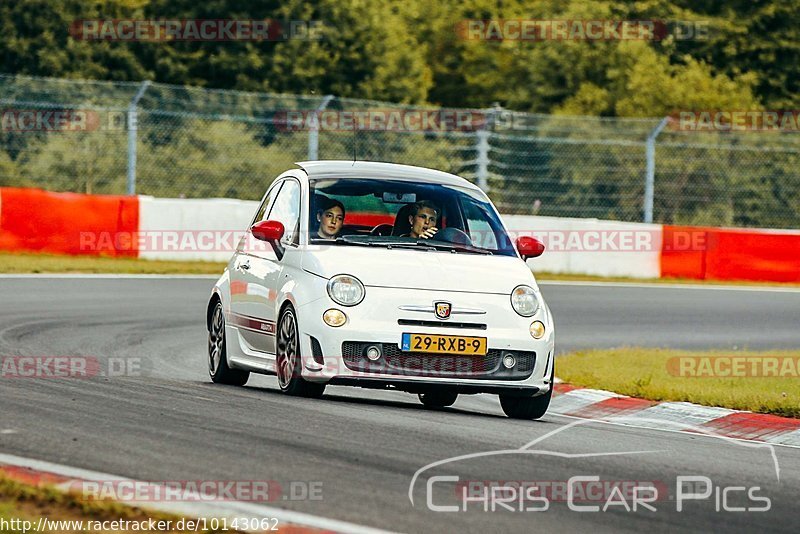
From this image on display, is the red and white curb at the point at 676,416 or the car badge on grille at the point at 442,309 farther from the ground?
the car badge on grille at the point at 442,309

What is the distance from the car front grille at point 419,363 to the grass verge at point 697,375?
2329mm

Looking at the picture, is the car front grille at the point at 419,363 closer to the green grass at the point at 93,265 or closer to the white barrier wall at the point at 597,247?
the green grass at the point at 93,265

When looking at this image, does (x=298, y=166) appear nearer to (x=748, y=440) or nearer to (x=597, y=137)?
(x=748, y=440)

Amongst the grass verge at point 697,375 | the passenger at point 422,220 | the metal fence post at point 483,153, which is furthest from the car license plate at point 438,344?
the metal fence post at point 483,153

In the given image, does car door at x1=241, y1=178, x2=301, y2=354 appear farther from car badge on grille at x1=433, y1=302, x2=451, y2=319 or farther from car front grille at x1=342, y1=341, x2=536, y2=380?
car badge on grille at x1=433, y1=302, x2=451, y2=319

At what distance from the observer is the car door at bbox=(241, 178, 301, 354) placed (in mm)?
10078

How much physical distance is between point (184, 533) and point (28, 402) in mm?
3476

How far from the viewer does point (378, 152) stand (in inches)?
1078

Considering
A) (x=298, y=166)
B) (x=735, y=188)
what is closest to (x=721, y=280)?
(x=735, y=188)

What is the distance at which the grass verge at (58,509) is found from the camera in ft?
18.2

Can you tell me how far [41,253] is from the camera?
22.5 metres

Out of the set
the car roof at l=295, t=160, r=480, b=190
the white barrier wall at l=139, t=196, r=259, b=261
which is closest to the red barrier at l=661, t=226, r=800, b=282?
the white barrier wall at l=139, t=196, r=259, b=261

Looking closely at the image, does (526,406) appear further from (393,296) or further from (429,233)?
(429,233)

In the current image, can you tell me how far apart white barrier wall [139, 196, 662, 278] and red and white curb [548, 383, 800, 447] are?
40.7ft
